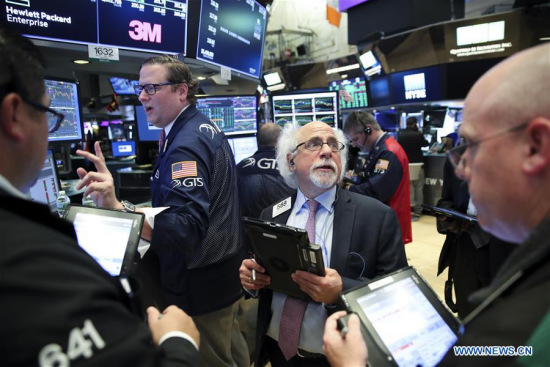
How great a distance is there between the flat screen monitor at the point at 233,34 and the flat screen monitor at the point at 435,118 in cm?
663

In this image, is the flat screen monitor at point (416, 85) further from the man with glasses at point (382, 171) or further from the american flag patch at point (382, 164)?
the american flag patch at point (382, 164)

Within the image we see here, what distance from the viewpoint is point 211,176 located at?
Answer: 2.05 m

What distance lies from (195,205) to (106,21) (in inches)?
58.3

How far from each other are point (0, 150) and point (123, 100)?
527cm

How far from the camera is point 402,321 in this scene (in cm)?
114

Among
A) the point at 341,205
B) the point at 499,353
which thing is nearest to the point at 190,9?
the point at 341,205

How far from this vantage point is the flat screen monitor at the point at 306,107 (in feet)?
14.9

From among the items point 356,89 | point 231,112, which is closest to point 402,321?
point 231,112

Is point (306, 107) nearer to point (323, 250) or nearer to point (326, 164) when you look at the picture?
point (326, 164)

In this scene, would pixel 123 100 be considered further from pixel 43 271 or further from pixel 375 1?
pixel 375 1

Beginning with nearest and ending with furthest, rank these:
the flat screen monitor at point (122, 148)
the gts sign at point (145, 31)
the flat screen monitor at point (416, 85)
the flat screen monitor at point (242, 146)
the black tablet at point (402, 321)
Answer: the black tablet at point (402, 321) → the gts sign at point (145, 31) → the flat screen monitor at point (242, 146) → the flat screen monitor at point (416, 85) → the flat screen monitor at point (122, 148)

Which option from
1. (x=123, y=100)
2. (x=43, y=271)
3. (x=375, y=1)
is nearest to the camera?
(x=43, y=271)

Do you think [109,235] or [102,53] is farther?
[102,53]

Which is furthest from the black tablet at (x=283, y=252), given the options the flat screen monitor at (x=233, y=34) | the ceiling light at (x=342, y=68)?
the ceiling light at (x=342, y=68)
